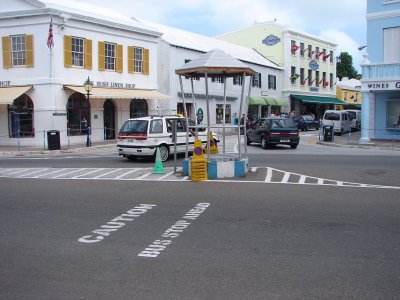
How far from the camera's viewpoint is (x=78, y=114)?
28.9 metres

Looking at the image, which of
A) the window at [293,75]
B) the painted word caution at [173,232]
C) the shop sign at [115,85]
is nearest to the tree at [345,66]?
the window at [293,75]

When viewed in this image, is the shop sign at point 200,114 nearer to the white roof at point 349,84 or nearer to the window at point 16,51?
the window at point 16,51

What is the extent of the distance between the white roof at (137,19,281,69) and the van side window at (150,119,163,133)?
63.8ft

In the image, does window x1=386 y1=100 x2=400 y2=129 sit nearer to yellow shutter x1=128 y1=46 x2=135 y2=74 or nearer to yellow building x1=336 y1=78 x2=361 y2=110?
yellow shutter x1=128 y1=46 x2=135 y2=74

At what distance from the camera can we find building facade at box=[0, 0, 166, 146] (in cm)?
2653

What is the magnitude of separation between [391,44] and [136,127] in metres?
17.5

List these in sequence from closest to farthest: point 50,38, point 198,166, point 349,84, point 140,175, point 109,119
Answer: point 198,166 < point 140,175 < point 50,38 < point 109,119 < point 349,84

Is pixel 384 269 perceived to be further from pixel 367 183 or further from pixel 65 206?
pixel 367 183

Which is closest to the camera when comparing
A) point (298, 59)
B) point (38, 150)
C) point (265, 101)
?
point (38, 150)

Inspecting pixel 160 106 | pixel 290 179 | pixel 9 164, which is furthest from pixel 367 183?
pixel 160 106

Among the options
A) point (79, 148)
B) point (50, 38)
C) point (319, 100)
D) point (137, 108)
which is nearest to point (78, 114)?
point (79, 148)

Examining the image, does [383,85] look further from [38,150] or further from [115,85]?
[38,150]

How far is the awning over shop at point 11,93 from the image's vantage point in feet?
82.8

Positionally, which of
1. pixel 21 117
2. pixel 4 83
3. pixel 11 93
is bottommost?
pixel 21 117
